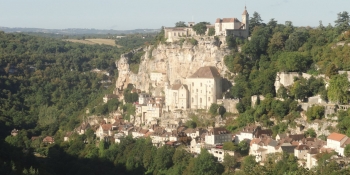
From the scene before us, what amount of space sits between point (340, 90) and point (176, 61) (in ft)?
57.4

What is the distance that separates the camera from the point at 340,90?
140ft

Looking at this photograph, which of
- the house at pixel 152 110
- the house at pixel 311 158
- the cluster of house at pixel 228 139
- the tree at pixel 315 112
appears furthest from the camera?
the house at pixel 152 110

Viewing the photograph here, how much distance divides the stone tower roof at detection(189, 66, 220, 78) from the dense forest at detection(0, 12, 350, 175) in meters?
1.32

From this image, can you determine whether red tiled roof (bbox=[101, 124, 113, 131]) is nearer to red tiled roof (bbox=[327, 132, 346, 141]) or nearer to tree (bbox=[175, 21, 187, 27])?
tree (bbox=[175, 21, 187, 27])

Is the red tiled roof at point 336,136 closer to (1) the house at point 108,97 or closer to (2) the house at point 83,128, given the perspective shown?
(2) the house at point 83,128

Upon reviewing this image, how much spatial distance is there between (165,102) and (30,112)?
787 inches

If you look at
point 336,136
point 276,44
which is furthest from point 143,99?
point 336,136

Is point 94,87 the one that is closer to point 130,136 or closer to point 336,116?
point 130,136

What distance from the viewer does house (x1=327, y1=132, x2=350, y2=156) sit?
38.1 metres

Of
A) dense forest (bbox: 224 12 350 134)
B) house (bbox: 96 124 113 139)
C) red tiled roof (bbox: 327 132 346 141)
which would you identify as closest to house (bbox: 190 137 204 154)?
dense forest (bbox: 224 12 350 134)

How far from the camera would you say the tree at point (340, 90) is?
42625mm

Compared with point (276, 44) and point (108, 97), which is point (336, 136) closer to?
point (276, 44)

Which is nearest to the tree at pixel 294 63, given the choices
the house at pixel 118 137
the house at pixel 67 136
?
the house at pixel 118 137

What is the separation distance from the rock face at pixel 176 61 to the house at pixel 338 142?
15554mm
